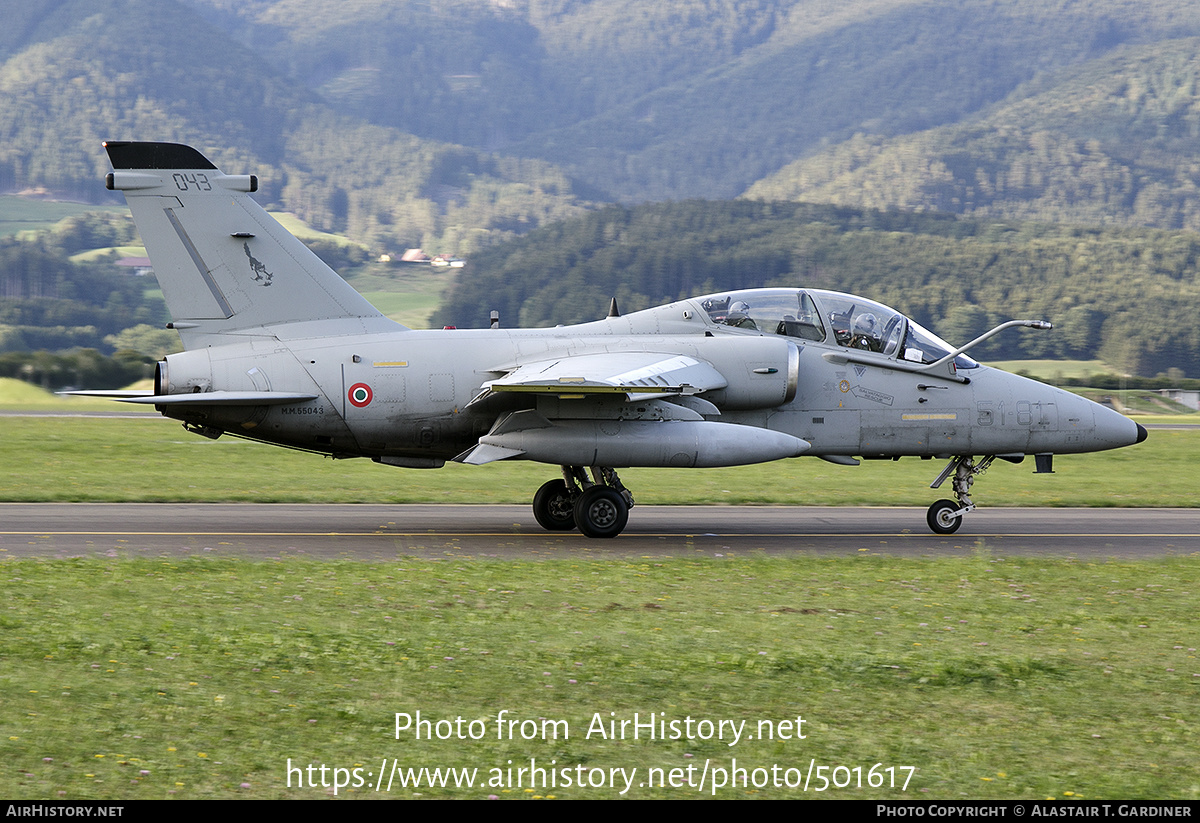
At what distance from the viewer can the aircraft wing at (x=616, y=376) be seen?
15.7m

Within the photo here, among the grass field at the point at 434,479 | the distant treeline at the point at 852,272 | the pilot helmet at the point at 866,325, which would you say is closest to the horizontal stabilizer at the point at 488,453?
the pilot helmet at the point at 866,325

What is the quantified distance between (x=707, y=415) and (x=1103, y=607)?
670 cm

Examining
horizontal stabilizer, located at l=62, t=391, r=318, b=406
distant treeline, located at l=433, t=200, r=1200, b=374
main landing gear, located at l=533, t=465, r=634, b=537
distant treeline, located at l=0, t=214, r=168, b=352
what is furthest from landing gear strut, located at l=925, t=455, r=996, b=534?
distant treeline, located at l=433, t=200, r=1200, b=374

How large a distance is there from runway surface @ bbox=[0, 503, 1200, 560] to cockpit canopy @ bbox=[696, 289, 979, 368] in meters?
2.93

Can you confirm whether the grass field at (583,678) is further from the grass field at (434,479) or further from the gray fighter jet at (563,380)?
the grass field at (434,479)

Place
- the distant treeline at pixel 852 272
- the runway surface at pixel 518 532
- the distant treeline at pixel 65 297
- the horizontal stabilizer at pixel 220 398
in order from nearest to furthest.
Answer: the runway surface at pixel 518 532
the horizontal stabilizer at pixel 220 398
the distant treeline at pixel 65 297
the distant treeline at pixel 852 272

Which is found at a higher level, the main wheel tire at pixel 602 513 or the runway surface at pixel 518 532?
the main wheel tire at pixel 602 513

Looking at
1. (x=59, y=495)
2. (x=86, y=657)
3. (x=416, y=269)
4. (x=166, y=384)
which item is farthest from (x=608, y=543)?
(x=416, y=269)

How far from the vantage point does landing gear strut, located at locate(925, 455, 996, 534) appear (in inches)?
725

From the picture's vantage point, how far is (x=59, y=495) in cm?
2125

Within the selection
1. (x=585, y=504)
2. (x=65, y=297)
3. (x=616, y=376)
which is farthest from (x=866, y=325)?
(x=65, y=297)

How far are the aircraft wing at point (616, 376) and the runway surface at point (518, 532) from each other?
2150mm

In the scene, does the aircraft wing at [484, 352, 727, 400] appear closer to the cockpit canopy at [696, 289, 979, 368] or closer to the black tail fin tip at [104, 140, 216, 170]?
the cockpit canopy at [696, 289, 979, 368]

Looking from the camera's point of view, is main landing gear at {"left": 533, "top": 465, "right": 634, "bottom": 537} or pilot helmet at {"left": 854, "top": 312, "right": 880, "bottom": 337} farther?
pilot helmet at {"left": 854, "top": 312, "right": 880, "bottom": 337}
